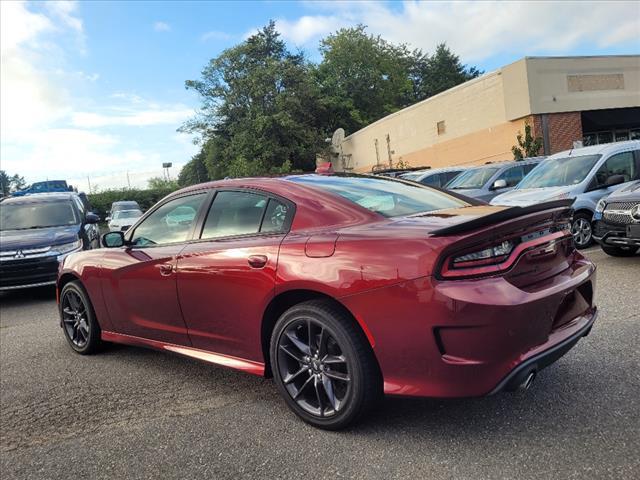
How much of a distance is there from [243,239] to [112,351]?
2.41 m

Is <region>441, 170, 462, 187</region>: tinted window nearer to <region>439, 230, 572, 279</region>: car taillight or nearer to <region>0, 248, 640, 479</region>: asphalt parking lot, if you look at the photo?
<region>0, 248, 640, 479</region>: asphalt parking lot

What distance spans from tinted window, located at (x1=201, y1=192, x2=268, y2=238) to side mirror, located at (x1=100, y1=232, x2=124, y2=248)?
41.2 inches

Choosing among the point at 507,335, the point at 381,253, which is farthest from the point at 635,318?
the point at 381,253

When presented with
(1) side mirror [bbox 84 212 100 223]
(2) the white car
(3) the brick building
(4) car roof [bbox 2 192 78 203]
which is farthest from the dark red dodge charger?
(3) the brick building

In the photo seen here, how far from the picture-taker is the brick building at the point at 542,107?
2284 centimetres

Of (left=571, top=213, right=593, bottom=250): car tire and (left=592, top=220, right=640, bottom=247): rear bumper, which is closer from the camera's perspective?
(left=592, top=220, right=640, bottom=247): rear bumper

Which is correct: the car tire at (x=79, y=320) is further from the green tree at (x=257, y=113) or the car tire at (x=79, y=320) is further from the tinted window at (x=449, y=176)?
the green tree at (x=257, y=113)

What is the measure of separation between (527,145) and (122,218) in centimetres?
1672

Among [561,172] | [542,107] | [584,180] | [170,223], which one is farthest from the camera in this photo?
[542,107]

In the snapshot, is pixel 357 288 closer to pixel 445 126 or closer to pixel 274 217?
pixel 274 217

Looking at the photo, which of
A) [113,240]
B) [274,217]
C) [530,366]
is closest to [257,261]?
[274,217]

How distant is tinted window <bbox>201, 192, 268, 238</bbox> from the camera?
11.4 feet

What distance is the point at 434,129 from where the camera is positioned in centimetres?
3059

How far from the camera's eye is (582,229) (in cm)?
891
